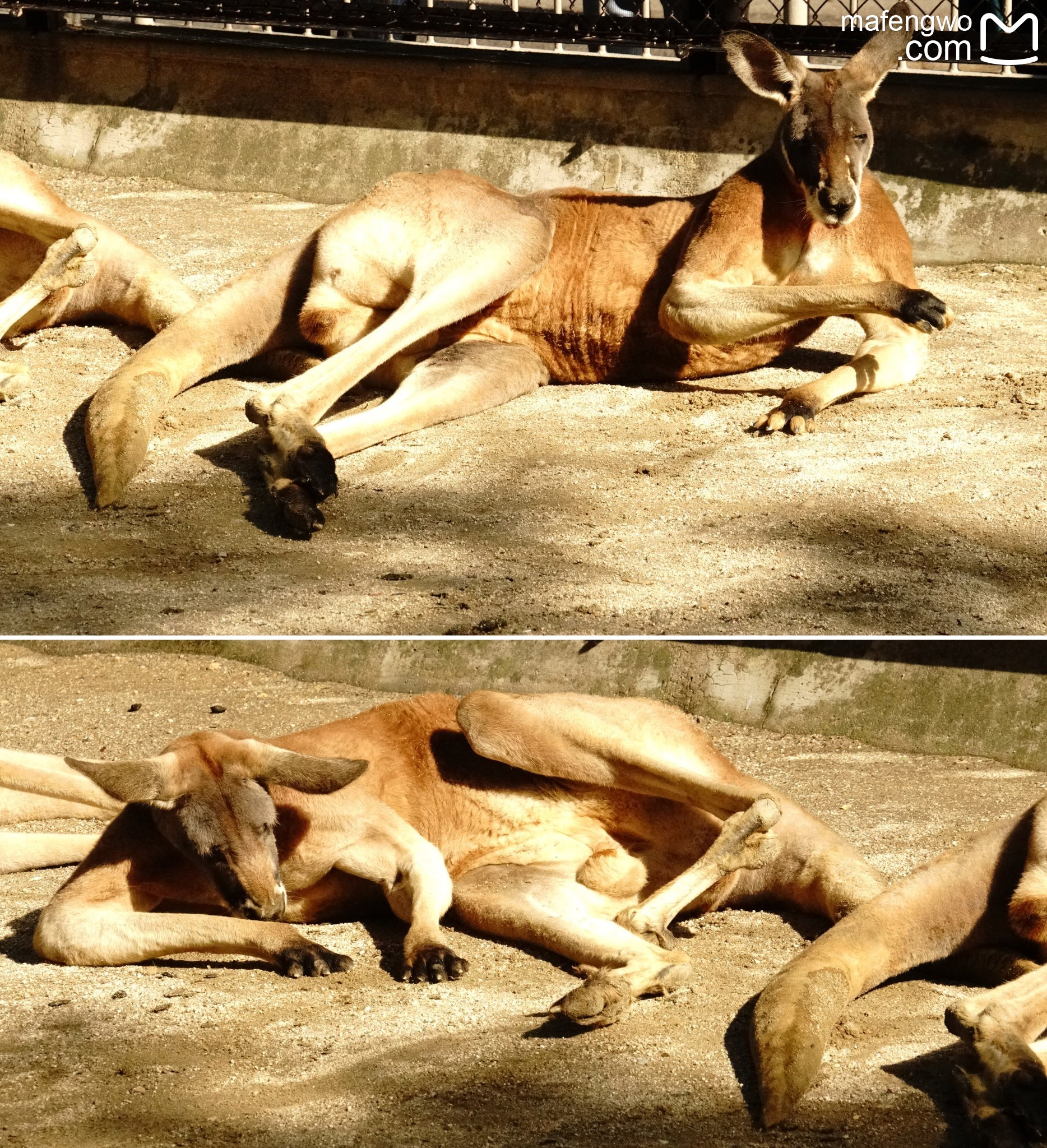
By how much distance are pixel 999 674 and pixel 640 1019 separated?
2.46 m

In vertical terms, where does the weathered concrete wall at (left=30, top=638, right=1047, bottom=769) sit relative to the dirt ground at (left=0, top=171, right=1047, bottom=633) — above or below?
below

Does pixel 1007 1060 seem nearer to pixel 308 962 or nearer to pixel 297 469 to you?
pixel 308 962

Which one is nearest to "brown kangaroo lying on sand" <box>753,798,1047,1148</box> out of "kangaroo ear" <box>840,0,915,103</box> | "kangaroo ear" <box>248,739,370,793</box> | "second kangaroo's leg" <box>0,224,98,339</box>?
"kangaroo ear" <box>248,739,370,793</box>

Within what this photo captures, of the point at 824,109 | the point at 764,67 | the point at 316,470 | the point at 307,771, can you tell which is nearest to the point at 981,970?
the point at 307,771

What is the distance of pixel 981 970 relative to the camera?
11.7ft

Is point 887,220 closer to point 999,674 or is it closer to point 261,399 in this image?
point 999,674

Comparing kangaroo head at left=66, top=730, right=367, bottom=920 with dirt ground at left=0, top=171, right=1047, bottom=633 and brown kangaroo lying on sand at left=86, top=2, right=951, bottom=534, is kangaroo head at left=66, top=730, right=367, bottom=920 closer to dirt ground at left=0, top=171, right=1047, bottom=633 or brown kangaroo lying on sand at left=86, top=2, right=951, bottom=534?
dirt ground at left=0, top=171, right=1047, bottom=633

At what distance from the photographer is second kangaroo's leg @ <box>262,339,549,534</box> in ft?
16.1

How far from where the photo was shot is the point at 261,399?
5.24 m

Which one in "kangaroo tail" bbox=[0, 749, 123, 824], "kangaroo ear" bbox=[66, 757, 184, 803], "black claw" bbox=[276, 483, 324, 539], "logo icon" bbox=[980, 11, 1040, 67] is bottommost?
"kangaroo tail" bbox=[0, 749, 123, 824]

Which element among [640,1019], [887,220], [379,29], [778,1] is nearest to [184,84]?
[379,29]

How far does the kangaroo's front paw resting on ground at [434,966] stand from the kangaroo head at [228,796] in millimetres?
372

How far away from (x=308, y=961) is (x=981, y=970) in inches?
60.6

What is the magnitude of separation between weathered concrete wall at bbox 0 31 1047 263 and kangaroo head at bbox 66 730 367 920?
15.6 feet
